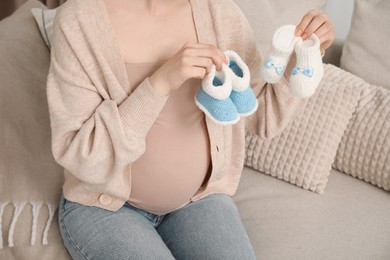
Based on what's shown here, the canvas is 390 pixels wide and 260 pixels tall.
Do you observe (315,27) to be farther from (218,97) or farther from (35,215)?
(35,215)

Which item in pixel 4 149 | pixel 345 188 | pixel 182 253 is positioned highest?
pixel 4 149

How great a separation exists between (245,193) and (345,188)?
289 millimetres

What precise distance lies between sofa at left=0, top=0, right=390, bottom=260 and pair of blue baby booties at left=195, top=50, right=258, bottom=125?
0.41 m

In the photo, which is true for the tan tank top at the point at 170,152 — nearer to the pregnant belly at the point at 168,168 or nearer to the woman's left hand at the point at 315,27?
the pregnant belly at the point at 168,168

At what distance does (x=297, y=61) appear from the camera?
1003mm

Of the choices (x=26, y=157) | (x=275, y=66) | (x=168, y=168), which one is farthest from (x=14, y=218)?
(x=275, y=66)

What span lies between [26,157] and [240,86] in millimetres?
613

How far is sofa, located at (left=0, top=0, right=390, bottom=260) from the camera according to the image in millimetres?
1231

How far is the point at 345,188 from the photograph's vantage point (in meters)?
1.45

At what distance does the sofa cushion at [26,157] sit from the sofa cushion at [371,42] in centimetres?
93

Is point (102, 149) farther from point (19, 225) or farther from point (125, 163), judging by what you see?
point (19, 225)

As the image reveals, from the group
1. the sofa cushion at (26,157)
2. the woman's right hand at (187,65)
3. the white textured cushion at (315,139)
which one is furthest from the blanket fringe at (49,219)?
the white textured cushion at (315,139)

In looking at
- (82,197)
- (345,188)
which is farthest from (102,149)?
(345,188)

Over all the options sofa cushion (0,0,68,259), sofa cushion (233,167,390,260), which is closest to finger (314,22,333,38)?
sofa cushion (233,167,390,260)
